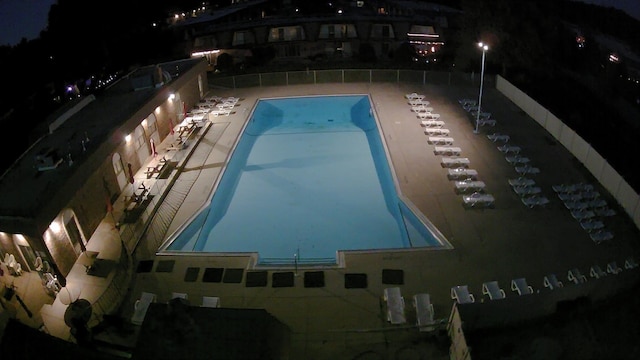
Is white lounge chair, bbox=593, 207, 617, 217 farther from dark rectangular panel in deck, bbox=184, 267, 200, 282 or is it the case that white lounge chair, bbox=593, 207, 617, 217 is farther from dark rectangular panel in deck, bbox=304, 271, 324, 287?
dark rectangular panel in deck, bbox=184, 267, 200, 282

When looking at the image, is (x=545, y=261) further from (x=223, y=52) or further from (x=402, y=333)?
(x=223, y=52)

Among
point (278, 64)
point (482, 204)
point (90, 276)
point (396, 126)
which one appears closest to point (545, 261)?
point (482, 204)

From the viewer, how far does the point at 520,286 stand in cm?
1267

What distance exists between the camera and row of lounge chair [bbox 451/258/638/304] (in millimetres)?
12352

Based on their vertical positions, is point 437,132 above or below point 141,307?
above

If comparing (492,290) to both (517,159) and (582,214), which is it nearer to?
(582,214)

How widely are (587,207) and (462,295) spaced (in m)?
8.17

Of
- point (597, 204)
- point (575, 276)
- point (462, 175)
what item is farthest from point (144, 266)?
point (597, 204)

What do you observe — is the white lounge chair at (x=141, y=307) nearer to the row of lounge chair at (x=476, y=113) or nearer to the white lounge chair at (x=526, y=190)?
the white lounge chair at (x=526, y=190)

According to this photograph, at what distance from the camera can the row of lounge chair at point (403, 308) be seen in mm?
11625

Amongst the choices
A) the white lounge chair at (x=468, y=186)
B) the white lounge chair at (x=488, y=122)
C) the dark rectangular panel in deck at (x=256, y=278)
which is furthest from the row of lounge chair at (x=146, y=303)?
the white lounge chair at (x=488, y=122)

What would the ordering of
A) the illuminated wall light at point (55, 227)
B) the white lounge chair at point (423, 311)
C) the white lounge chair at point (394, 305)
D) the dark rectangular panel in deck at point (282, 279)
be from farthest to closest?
the illuminated wall light at point (55, 227) → the dark rectangular panel in deck at point (282, 279) → the white lounge chair at point (394, 305) → the white lounge chair at point (423, 311)

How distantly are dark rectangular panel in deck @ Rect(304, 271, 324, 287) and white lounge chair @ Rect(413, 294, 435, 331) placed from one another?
306 cm

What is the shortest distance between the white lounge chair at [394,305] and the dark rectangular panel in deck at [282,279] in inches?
123
